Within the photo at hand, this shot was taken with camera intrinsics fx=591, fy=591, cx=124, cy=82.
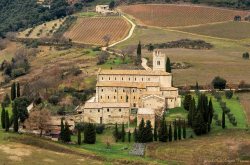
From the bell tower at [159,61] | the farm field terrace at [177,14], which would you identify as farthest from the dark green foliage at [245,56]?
the bell tower at [159,61]

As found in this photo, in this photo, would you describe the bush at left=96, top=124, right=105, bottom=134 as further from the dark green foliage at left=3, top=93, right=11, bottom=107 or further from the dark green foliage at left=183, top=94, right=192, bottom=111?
the dark green foliage at left=3, top=93, right=11, bottom=107

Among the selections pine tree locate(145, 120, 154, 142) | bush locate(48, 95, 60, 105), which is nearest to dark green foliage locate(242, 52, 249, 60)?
bush locate(48, 95, 60, 105)

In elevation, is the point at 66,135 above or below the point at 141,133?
below

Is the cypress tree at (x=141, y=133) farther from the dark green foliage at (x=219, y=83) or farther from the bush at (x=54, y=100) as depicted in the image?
the dark green foliage at (x=219, y=83)

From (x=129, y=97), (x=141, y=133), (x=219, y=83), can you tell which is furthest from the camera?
(x=219, y=83)

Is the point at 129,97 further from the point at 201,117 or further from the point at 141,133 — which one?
the point at 141,133

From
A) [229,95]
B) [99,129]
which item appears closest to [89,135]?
[99,129]
